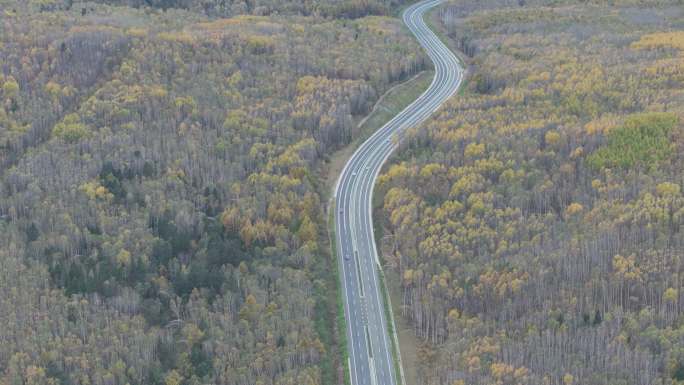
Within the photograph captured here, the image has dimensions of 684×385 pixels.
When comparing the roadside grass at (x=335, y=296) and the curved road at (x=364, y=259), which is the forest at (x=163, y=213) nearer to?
the roadside grass at (x=335, y=296)

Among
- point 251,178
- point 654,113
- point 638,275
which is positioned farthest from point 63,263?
point 654,113

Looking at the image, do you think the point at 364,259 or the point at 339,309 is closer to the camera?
the point at 339,309

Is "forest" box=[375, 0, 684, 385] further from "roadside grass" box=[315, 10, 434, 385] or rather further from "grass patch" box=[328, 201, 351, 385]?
"grass patch" box=[328, 201, 351, 385]

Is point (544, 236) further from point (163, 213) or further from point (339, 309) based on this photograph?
point (163, 213)

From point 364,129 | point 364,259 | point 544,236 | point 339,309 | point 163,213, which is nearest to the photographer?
point 339,309

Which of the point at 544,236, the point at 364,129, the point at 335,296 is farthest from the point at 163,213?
the point at 544,236
